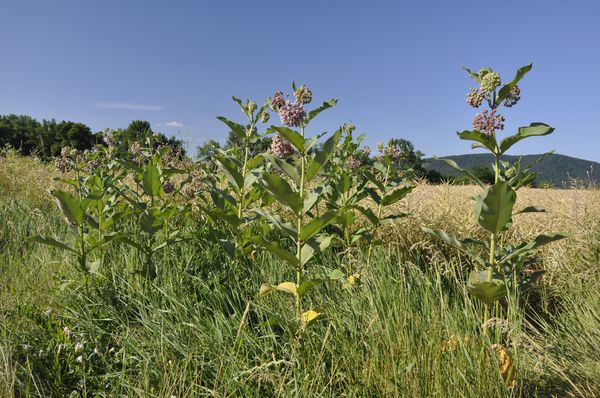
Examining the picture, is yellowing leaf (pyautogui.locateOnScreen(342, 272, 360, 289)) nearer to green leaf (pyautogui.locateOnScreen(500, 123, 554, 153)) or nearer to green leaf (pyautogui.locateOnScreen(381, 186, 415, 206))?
green leaf (pyautogui.locateOnScreen(381, 186, 415, 206))

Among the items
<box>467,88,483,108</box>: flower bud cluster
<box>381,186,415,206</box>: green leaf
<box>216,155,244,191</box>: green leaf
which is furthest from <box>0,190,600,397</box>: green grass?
<box>467,88,483,108</box>: flower bud cluster

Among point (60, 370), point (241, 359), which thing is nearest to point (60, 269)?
point (60, 370)

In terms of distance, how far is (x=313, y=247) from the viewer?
6.66 feet

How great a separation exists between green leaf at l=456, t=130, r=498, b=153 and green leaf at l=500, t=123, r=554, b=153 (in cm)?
4

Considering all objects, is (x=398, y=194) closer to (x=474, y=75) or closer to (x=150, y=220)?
(x=474, y=75)

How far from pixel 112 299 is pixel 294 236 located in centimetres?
128

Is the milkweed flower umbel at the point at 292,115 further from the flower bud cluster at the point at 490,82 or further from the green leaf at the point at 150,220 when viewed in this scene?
the green leaf at the point at 150,220

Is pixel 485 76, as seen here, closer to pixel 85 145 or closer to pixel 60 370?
pixel 60 370

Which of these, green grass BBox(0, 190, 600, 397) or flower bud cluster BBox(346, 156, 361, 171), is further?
flower bud cluster BBox(346, 156, 361, 171)

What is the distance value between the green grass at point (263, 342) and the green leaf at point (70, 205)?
39 cm

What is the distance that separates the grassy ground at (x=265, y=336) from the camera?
1548 millimetres

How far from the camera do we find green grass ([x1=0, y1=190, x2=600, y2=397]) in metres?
1.54

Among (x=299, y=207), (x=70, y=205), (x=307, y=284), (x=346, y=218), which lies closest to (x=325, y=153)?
(x=299, y=207)

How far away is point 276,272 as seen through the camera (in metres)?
2.70
